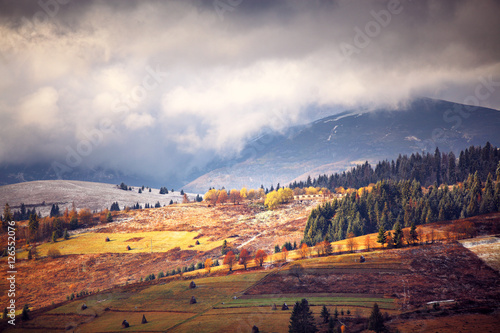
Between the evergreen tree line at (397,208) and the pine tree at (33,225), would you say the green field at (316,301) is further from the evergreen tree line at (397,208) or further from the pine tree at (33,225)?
the pine tree at (33,225)

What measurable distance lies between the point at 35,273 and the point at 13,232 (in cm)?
4781

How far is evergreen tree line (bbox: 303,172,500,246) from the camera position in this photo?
500 feet

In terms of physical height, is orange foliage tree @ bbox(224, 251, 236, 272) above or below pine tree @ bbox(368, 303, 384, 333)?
above

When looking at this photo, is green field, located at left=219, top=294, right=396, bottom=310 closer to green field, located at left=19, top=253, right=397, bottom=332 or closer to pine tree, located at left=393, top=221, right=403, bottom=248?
green field, located at left=19, top=253, right=397, bottom=332

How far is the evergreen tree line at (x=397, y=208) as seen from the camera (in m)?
152

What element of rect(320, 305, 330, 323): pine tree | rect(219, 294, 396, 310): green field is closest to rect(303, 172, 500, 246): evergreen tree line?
rect(219, 294, 396, 310): green field

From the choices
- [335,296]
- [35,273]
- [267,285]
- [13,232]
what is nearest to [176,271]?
[267,285]

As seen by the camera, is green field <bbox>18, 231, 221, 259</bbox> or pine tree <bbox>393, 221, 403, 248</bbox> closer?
pine tree <bbox>393, 221, 403, 248</bbox>

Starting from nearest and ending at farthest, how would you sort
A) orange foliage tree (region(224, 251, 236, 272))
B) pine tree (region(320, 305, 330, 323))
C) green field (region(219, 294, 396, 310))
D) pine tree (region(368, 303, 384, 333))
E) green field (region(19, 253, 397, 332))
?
pine tree (region(368, 303, 384, 333)) < pine tree (region(320, 305, 330, 323)) < green field (region(19, 253, 397, 332)) < green field (region(219, 294, 396, 310)) < orange foliage tree (region(224, 251, 236, 272))

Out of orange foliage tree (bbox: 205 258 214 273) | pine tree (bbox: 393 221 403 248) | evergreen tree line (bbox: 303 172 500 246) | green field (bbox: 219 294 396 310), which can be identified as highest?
evergreen tree line (bbox: 303 172 500 246)

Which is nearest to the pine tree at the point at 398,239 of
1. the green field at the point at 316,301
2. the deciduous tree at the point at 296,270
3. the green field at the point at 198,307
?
the green field at the point at 198,307

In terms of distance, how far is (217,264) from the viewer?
145 m

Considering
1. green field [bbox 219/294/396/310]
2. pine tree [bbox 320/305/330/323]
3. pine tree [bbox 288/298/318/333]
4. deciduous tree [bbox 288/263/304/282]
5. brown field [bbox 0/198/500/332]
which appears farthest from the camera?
deciduous tree [bbox 288/263/304/282]

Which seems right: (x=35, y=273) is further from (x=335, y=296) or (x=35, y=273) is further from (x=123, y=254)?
(x=335, y=296)
